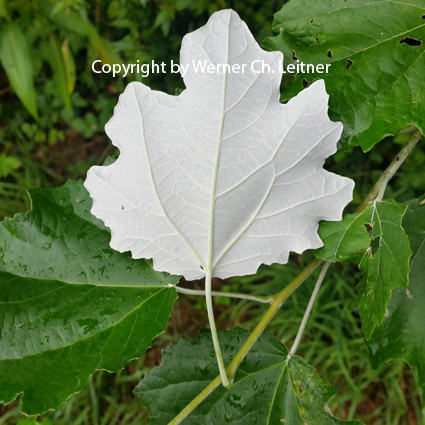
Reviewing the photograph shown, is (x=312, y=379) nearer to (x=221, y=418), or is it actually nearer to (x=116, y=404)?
(x=221, y=418)

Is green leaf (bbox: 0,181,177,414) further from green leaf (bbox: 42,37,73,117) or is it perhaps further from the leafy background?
green leaf (bbox: 42,37,73,117)

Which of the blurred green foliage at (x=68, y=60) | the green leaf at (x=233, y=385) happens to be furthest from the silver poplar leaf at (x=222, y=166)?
the blurred green foliage at (x=68, y=60)

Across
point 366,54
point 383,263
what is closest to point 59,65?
point 366,54

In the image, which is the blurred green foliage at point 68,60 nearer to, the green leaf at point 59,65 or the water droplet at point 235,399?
the green leaf at point 59,65

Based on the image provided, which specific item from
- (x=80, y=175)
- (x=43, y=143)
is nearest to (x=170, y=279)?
(x=80, y=175)

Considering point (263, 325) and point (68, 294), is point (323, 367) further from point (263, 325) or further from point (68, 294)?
point (68, 294)

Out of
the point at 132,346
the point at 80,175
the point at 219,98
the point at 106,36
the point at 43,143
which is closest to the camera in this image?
the point at 219,98
